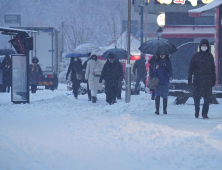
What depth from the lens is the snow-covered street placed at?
5391 millimetres

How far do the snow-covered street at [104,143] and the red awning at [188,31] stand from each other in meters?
16.5

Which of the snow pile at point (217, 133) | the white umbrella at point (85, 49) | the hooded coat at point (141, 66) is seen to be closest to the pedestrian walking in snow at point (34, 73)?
the hooded coat at point (141, 66)

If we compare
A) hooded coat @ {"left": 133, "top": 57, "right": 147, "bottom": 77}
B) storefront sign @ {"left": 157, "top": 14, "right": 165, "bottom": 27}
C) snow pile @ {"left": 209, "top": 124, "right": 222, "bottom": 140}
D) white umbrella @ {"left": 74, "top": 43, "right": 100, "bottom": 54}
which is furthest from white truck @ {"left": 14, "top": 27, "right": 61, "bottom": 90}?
snow pile @ {"left": 209, "top": 124, "right": 222, "bottom": 140}

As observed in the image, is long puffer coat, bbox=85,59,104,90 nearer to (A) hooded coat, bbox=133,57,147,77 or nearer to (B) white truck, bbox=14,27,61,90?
(A) hooded coat, bbox=133,57,147,77

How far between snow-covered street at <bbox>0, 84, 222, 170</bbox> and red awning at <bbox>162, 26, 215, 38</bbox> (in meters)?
16.5

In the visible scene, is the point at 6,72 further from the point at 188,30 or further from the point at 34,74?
the point at 188,30

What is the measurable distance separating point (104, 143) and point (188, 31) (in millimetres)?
20250

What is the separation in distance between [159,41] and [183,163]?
7165 mm

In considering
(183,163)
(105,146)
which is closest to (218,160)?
(183,163)

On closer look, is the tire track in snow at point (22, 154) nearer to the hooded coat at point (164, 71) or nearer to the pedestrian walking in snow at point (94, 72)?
the hooded coat at point (164, 71)

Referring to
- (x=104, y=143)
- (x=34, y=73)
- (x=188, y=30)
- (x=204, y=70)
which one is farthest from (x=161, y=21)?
(x=104, y=143)

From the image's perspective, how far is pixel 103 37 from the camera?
474ft

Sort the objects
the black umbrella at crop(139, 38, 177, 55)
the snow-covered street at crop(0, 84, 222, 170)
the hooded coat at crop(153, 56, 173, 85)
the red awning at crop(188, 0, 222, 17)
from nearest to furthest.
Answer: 1. the snow-covered street at crop(0, 84, 222, 170)
2. the hooded coat at crop(153, 56, 173, 85)
3. the black umbrella at crop(139, 38, 177, 55)
4. the red awning at crop(188, 0, 222, 17)

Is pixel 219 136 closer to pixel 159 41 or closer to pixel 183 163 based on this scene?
pixel 183 163
